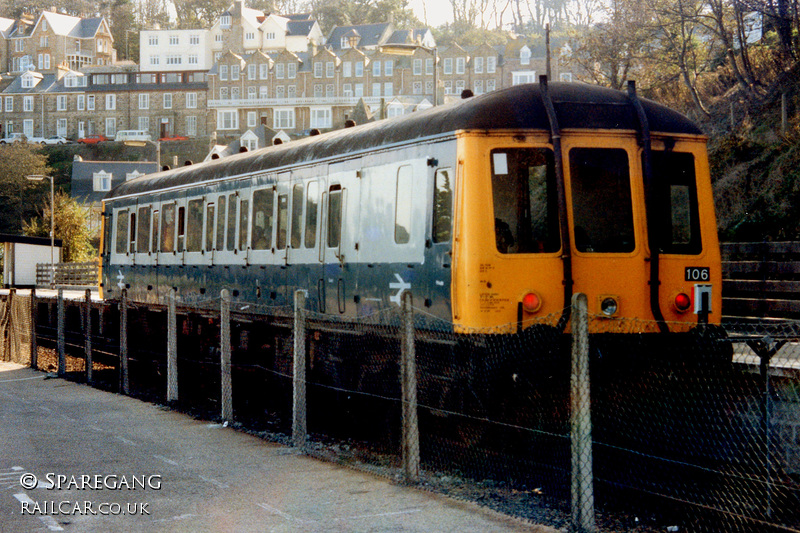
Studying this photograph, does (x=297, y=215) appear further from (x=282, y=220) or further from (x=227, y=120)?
(x=227, y=120)

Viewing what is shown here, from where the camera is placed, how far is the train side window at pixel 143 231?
65.6 ft

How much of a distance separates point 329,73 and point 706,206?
86.3 m

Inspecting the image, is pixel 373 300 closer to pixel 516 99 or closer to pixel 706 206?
pixel 516 99

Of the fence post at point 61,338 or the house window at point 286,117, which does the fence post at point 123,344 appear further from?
the house window at point 286,117

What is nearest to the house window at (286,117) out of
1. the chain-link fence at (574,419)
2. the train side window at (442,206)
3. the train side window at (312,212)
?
the train side window at (312,212)

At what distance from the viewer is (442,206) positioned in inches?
384

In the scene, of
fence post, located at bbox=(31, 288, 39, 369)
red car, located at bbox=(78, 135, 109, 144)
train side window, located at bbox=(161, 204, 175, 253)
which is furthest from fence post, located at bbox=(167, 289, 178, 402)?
red car, located at bbox=(78, 135, 109, 144)

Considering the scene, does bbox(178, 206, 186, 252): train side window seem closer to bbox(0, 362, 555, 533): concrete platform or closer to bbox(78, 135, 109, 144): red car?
bbox(0, 362, 555, 533): concrete platform

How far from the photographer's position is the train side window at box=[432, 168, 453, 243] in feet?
31.4

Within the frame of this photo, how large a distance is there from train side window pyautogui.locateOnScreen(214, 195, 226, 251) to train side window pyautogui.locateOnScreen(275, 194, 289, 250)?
2.27 meters

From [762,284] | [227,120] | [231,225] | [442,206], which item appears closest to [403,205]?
[442,206]

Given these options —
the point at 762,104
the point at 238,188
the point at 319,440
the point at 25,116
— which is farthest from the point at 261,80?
the point at 319,440

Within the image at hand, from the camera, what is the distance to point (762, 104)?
969 inches

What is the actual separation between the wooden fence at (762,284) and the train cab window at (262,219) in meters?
6.69
